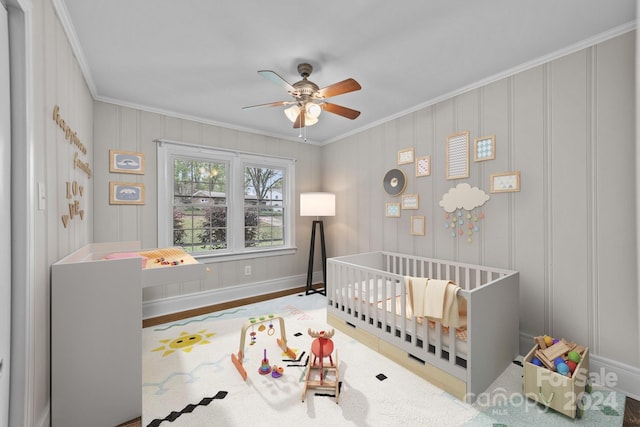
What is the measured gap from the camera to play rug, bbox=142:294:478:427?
154 centimetres

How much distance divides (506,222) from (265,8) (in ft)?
7.75

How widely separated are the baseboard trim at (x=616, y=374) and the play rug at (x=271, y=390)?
1005 mm

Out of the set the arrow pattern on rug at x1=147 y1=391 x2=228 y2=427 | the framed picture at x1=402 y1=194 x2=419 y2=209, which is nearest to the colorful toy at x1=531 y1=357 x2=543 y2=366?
the framed picture at x1=402 y1=194 x2=419 y2=209

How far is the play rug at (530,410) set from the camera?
4.89 feet

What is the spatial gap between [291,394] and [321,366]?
0.82 ft

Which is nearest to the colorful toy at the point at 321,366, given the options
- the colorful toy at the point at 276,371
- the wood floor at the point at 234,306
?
the colorful toy at the point at 276,371

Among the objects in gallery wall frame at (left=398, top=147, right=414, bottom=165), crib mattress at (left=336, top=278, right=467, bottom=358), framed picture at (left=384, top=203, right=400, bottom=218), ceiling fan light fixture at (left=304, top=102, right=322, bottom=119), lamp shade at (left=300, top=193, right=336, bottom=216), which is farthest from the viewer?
lamp shade at (left=300, top=193, right=336, bottom=216)

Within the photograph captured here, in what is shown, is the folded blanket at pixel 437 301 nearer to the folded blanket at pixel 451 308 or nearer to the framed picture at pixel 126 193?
the folded blanket at pixel 451 308

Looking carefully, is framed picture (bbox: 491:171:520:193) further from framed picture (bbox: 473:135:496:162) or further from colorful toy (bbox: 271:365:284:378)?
colorful toy (bbox: 271:365:284:378)

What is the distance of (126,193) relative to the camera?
2.86 m

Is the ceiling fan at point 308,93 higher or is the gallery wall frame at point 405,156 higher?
the ceiling fan at point 308,93

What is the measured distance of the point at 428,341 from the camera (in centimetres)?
190

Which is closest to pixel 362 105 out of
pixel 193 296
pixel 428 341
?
pixel 428 341

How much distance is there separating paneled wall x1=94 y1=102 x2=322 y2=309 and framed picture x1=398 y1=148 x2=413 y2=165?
1.58 meters
